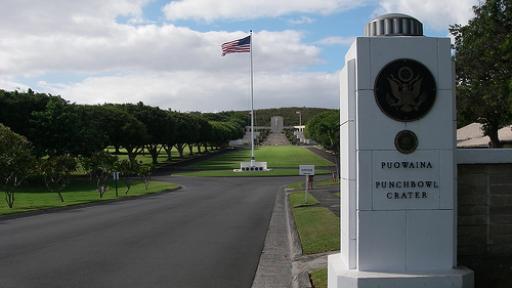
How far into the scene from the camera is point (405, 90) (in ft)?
22.1

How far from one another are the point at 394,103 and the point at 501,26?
901 inches

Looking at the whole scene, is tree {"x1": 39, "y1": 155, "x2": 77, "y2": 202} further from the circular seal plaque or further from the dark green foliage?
the circular seal plaque

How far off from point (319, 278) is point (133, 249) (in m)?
5.42

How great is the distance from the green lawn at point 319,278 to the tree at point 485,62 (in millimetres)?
17509

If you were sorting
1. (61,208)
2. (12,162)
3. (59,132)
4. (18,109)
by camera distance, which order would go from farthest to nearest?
(59,132), (18,109), (12,162), (61,208)

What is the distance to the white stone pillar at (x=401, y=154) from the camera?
6.67m

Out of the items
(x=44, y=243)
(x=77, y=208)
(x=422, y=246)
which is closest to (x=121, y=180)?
(x=77, y=208)

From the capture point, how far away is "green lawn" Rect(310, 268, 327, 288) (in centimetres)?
864

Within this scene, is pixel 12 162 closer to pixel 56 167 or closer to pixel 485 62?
pixel 56 167

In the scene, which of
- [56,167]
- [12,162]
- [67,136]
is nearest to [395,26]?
[12,162]

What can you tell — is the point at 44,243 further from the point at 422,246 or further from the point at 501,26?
the point at 501,26

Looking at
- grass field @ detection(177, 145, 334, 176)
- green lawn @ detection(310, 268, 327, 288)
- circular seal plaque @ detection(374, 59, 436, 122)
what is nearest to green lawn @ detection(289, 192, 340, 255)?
green lawn @ detection(310, 268, 327, 288)

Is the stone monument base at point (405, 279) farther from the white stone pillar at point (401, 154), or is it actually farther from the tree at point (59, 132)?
the tree at point (59, 132)

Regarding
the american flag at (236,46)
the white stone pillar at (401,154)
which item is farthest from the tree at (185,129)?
the white stone pillar at (401,154)
